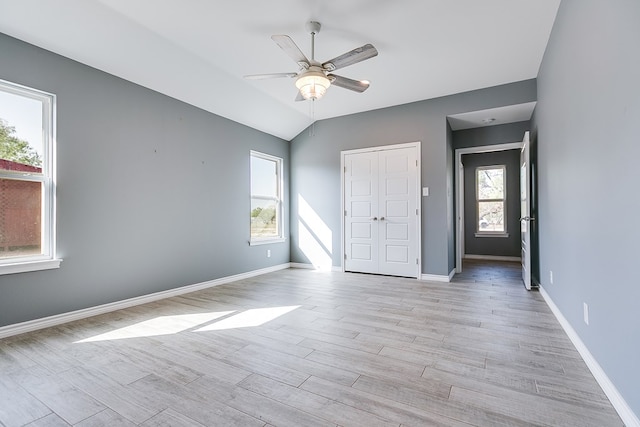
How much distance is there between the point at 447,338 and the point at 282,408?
1.56 m

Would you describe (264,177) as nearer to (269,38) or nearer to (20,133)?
(269,38)

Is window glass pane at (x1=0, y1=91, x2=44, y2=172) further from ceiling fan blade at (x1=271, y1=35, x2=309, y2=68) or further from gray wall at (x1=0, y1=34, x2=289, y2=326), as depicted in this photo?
ceiling fan blade at (x1=271, y1=35, x2=309, y2=68)

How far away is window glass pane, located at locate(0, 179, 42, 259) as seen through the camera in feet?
9.12

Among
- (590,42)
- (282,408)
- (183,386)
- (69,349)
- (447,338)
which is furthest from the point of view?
(447,338)

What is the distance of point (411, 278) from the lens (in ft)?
16.6

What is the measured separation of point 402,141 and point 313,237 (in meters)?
2.40

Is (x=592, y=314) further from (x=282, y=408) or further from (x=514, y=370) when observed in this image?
(x=282, y=408)

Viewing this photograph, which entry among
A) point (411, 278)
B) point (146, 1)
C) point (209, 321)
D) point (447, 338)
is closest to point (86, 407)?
point (209, 321)

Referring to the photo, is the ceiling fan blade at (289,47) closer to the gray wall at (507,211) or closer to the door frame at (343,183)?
the door frame at (343,183)

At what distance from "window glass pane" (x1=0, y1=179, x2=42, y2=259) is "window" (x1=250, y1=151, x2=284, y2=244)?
2926 mm

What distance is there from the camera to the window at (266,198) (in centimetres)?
557

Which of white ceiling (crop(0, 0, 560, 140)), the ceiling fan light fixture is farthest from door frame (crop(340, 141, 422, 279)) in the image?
the ceiling fan light fixture

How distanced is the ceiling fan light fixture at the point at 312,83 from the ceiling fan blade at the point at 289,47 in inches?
3.8

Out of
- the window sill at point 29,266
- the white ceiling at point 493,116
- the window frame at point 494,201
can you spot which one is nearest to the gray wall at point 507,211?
the window frame at point 494,201
